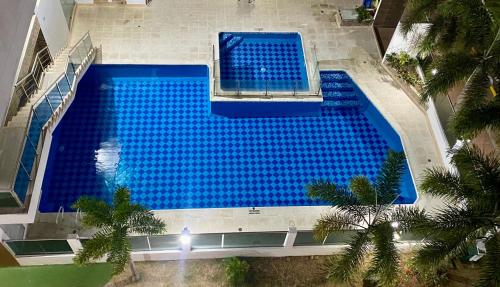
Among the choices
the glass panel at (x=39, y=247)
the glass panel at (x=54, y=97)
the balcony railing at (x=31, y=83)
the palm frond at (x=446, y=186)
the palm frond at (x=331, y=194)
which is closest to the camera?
the palm frond at (x=446, y=186)

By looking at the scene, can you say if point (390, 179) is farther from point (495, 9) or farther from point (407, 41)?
point (407, 41)

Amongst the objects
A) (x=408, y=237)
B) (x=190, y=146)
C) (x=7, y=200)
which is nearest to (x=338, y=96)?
(x=190, y=146)

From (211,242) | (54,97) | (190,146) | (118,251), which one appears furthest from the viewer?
(190,146)

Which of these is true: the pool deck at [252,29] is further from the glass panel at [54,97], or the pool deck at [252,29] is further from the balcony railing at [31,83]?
the glass panel at [54,97]

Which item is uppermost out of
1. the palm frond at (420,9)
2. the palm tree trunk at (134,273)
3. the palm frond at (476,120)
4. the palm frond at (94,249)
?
the palm frond at (420,9)

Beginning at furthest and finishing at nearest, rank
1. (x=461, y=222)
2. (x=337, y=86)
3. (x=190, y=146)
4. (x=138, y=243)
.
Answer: (x=337, y=86) < (x=190, y=146) < (x=138, y=243) < (x=461, y=222)

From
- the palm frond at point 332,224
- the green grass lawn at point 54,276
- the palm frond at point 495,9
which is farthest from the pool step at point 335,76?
the green grass lawn at point 54,276

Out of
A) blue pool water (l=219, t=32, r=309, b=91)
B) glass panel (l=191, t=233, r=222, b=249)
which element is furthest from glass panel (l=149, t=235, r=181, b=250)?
blue pool water (l=219, t=32, r=309, b=91)
